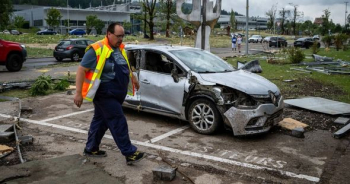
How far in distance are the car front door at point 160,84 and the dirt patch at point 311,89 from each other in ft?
14.8

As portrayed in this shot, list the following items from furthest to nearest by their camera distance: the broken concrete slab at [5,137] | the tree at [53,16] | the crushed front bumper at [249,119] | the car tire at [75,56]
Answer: the tree at [53,16]
the car tire at [75,56]
the crushed front bumper at [249,119]
the broken concrete slab at [5,137]

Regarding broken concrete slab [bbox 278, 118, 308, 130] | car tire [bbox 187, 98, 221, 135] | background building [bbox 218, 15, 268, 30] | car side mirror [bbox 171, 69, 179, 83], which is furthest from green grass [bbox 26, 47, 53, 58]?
background building [bbox 218, 15, 268, 30]

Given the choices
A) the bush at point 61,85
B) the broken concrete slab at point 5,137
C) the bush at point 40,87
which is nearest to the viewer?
the broken concrete slab at point 5,137

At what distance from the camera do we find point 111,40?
4.62 m

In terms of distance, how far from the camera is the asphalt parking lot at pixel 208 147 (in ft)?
15.4

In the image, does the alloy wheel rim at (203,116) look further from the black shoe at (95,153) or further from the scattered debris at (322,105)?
the scattered debris at (322,105)

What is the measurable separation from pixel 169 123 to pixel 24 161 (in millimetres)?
3056

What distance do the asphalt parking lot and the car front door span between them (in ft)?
1.45

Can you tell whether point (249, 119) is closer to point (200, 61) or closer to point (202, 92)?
point (202, 92)

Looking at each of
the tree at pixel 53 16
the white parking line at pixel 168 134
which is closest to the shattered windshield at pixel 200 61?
the white parking line at pixel 168 134

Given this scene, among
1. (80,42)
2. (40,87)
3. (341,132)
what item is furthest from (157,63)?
(80,42)

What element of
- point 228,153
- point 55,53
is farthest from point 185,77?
point 55,53

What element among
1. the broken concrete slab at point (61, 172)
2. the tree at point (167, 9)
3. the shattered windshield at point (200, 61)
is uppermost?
the tree at point (167, 9)

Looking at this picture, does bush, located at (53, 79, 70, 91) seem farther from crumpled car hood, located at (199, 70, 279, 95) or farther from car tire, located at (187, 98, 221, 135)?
crumpled car hood, located at (199, 70, 279, 95)
